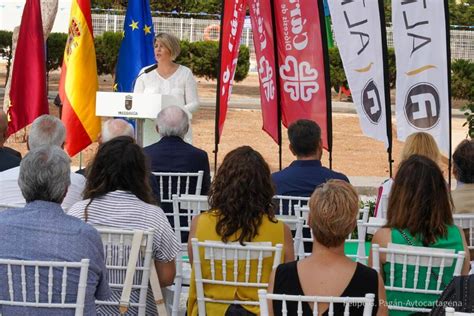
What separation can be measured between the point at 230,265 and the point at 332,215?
94 centimetres

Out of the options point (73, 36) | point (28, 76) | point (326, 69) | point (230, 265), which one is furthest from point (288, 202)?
point (73, 36)

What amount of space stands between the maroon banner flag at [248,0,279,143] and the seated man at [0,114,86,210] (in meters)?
3.90

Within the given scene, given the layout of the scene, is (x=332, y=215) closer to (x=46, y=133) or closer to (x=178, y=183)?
(x=46, y=133)

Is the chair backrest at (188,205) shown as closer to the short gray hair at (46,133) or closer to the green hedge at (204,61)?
the short gray hair at (46,133)

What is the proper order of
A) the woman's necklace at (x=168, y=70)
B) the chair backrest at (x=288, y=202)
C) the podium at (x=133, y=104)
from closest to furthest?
1. the chair backrest at (x=288, y=202)
2. the podium at (x=133, y=104)
3. the woman's necklace at (x=168, y=70)

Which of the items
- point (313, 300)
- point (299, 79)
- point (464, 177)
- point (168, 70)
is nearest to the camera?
point (313, 300)

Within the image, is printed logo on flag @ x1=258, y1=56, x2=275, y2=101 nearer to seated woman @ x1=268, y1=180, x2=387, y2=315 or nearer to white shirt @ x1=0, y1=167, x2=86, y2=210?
Answer: white shirt @ x1=0, y1=167, x2=86, y2=210

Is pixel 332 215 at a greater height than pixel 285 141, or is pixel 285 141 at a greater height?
pixel 332 215

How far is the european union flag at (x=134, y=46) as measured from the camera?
12000 mm

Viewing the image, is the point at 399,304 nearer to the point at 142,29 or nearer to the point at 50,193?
the point at 50,193

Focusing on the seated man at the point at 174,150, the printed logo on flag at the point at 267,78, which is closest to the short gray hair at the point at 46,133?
the seated man at the point at 174,150

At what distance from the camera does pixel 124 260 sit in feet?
18.2

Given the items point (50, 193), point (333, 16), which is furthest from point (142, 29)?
point (50, 193)

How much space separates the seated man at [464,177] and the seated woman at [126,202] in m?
2.12
